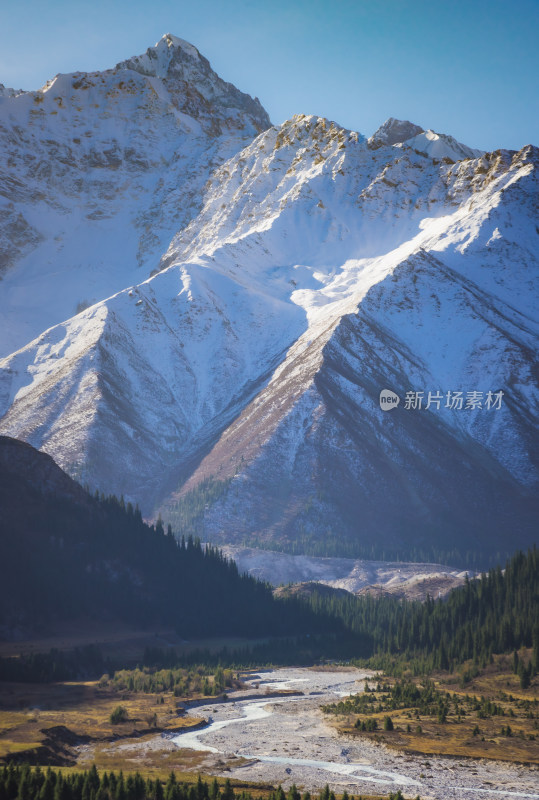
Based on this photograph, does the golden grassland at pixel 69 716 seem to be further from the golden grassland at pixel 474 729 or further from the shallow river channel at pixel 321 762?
the golden grassland at pixel 474 729

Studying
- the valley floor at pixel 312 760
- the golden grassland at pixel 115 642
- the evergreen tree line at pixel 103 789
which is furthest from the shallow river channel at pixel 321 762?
the golden grassland at pixel 115 642

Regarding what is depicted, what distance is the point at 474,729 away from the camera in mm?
104500

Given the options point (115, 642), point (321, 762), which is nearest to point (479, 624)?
point (115, 642)

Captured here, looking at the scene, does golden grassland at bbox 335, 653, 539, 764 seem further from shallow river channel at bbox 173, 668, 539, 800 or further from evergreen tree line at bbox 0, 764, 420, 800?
evergreen tree line at bbox 0, 764, 420, 800

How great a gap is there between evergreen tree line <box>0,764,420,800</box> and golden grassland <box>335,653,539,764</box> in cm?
2300

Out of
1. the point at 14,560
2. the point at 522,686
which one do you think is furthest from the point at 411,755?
the point at 14,560

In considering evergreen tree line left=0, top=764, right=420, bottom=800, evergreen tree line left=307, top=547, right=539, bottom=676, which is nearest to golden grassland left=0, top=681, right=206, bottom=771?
evergreen tree line left=0, top=764, right=420, bottom=800

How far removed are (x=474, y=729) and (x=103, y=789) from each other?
48400 mm

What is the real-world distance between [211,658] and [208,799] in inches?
4045

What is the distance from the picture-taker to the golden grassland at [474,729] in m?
96.4

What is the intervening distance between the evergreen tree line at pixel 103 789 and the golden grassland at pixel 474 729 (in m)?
23.0

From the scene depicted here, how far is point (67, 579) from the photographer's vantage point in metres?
189

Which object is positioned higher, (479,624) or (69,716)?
(479,624)

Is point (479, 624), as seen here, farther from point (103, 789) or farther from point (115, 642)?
point (103, 789)
